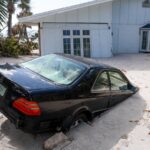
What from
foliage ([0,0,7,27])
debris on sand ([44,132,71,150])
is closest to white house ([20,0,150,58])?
foliage ([0,0,7,27])

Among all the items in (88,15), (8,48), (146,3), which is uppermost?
(146,3)

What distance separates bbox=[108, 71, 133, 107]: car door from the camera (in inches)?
226

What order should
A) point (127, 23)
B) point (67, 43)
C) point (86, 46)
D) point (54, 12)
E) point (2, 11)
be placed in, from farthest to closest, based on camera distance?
point (127, 23) → point (86, 46) → point (67, 43) → point (54, 12) → point (2, 11)

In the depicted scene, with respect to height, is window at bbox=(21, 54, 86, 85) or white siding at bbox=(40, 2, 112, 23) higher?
white siding at bbox=(40, 2, 112, 23)

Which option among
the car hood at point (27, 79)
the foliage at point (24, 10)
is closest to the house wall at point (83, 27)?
the car hood at point (27, 79)

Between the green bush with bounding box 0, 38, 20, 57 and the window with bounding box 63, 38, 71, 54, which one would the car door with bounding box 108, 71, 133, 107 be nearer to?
the window with bounding box 63, 38, 71, 54

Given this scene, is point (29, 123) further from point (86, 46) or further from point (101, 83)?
point (86, 46)

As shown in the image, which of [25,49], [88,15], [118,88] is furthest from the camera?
[25,49]

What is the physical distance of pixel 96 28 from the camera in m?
16.7

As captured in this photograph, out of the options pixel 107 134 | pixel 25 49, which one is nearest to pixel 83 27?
pixel 25 49

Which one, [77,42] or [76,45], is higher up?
[77,42]

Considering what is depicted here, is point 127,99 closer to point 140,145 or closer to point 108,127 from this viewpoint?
point 108,127

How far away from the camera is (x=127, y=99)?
659cm

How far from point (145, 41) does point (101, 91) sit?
51.8 ft
